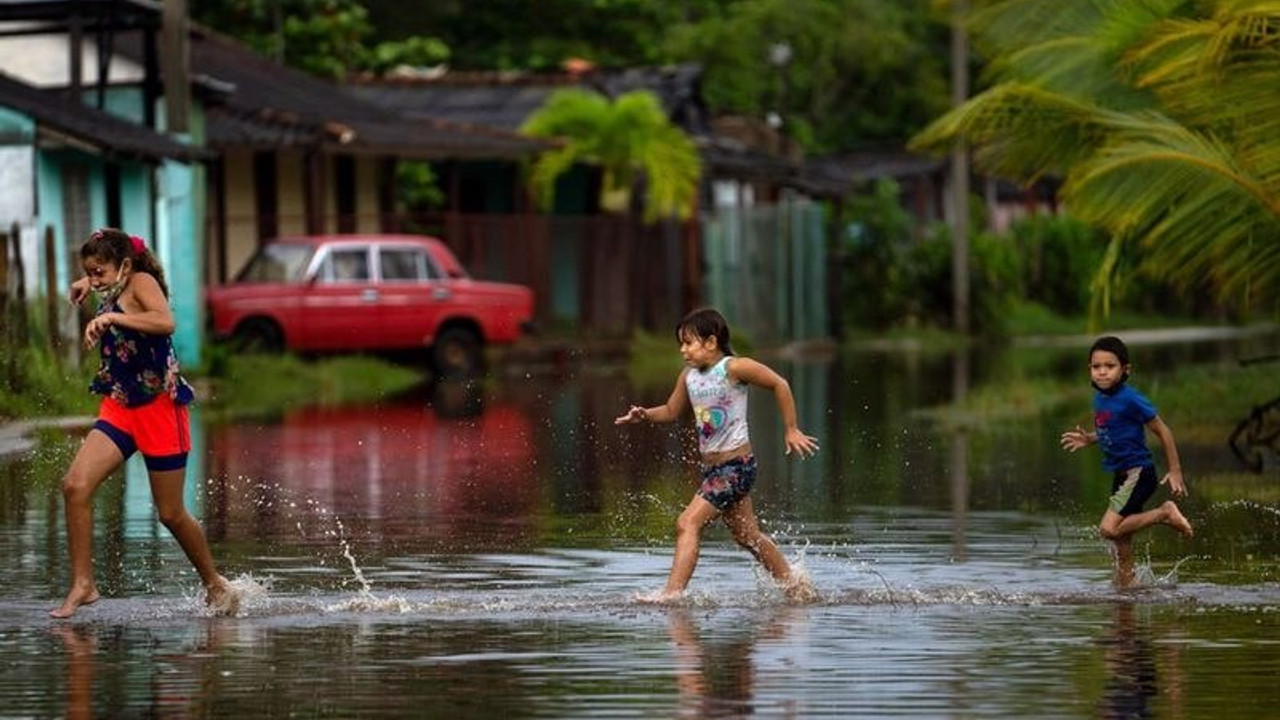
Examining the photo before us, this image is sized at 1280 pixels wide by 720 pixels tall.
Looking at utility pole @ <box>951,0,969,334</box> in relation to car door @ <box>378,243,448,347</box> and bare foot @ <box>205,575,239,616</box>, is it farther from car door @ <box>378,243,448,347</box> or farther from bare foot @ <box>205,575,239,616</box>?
bare foot @ <box>205,575,239,616</box>

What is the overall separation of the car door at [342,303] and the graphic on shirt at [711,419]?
24.8 metres

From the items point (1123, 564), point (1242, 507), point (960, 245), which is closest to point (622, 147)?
point (960, 245)

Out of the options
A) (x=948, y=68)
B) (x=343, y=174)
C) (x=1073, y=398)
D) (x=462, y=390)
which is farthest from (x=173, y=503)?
(x=948, y=68)

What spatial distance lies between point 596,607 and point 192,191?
24.7 m

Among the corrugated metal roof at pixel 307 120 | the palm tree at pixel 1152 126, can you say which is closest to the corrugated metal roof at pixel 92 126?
the corrugated metal roof at pixel 307 120

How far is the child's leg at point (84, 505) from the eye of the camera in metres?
13.0

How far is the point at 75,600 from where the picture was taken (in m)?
12.9

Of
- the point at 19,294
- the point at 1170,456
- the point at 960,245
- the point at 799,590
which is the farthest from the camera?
the point at 960,245

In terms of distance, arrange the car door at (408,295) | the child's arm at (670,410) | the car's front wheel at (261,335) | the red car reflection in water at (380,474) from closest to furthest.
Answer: the child's arm at (670,410), the red car reflection in water at (380,474), the car's front wheel at (261,335), the car door at (408,295)

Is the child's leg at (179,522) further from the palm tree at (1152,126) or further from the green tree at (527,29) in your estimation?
the green tree at (527,29)

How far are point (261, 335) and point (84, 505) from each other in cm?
2538

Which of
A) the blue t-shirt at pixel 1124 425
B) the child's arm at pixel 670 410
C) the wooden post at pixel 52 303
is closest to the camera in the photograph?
the child's arm at pixel 670 410

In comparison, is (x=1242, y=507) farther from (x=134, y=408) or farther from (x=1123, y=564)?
(x=134, y=408)

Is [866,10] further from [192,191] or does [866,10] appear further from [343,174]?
[192,191]
